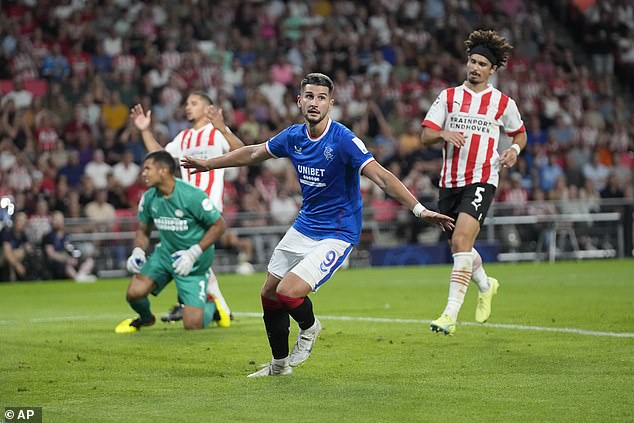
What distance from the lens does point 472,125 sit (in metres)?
10.8

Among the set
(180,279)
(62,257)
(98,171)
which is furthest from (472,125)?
(98,171)

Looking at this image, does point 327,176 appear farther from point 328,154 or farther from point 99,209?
point 99,209

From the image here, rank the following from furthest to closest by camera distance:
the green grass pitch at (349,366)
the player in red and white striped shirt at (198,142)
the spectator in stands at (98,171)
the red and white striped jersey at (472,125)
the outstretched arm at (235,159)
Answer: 1. the spectator in stands at (98,171)
2. the player in red and white striped shirt at (198,142)
3. the red and white striped jersey at (472,125)
4. the outstretched arm at (235,159)
5. the green grass pitch at (349,366)

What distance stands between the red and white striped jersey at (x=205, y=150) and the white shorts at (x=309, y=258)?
15.2 feet

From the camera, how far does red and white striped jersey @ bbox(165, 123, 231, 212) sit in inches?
507

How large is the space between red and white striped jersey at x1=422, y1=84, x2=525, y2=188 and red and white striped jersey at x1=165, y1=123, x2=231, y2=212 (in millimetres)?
3016

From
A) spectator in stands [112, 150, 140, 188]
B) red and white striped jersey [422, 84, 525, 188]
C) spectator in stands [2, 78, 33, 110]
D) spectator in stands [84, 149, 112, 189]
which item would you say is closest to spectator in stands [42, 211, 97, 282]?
spectator in stands [84, 149, 112, 189]

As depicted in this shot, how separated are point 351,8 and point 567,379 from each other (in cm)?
2249

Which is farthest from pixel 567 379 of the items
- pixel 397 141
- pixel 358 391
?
pixel 397 141

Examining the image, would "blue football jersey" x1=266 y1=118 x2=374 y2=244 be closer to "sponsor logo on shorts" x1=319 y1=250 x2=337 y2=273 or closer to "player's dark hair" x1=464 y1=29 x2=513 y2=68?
"sponsor logo on shorts" x1=319 y1=250 x2=337 y2=273

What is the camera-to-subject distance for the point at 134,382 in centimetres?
791

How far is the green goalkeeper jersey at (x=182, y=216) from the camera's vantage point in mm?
11742

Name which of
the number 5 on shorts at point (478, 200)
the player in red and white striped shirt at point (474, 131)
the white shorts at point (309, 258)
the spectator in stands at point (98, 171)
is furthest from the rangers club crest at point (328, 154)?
the spectator in stands at point (98, 171)

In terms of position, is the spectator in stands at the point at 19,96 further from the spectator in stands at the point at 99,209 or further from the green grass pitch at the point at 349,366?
the green grass pitch at the point at 349,366
